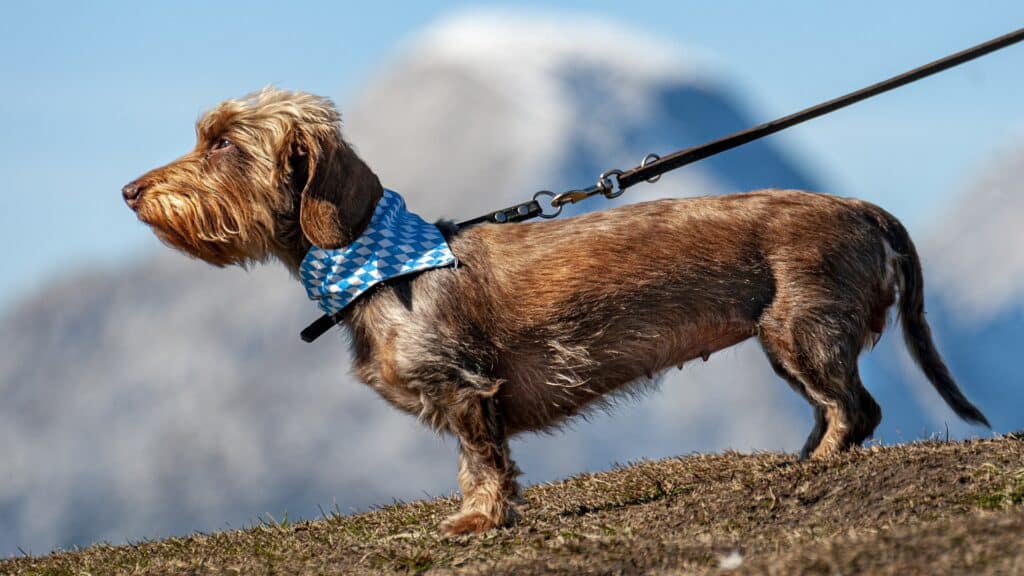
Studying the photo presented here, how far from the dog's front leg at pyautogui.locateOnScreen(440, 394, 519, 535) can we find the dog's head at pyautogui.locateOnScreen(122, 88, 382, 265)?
1075 mm

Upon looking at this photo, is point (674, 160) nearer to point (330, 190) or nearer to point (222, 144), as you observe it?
point (330, 190)

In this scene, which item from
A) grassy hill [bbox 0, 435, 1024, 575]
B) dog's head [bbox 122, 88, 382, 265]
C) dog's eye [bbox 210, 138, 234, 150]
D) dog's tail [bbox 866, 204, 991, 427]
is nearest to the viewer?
grassy hill [bbox 0, 435, 1024, 575]

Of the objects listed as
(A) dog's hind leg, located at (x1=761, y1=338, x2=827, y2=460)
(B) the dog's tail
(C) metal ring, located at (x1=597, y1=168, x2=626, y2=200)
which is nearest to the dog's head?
(C) metal ring, located at (x1=597, y1=168, x2=626, y2=200)

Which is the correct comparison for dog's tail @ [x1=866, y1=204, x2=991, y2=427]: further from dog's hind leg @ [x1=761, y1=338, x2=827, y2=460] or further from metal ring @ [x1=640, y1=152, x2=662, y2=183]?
metal ring @ [x1=640, y1=152, x2=662, y2=183]

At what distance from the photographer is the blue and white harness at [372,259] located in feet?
20.2

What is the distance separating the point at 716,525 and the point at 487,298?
163 cm

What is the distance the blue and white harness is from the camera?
6.15 metres

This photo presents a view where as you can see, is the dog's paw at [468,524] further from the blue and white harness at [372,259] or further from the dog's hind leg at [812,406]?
the dog's hind leg at [812,406]

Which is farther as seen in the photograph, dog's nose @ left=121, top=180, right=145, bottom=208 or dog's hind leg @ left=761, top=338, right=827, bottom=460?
dog's hind leg @ left=761, top=338, right=827, bottom=460

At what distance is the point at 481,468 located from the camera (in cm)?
614

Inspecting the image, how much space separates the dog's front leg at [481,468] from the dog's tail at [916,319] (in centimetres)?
246

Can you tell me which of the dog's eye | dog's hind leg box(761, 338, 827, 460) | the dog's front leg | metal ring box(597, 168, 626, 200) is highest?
the dog's eye

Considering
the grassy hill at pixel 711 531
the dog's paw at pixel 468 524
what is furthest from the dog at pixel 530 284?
the grassy hill at pixel 711 531

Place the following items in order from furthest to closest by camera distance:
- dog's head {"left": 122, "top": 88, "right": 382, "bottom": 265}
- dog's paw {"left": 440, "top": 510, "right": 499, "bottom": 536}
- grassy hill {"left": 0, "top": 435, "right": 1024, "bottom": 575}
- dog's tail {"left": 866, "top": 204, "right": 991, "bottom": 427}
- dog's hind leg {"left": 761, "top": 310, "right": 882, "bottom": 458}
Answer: dog's tail {"left": 866, "top": 204, "right": 991, "bottom": 427}
dog's hind leg {"left": 761, "top": 310, "right": 882, "bottom": 458}
dog's head {"left": 122, "top": 88, "right": 382, "bottom": 265}
dog's paw {"left": 440, "top": 510, "right": 499, "bottom": 536}
grassy hill {"left": 0, "top": 435, "right": 1024, "bottom": 575}
